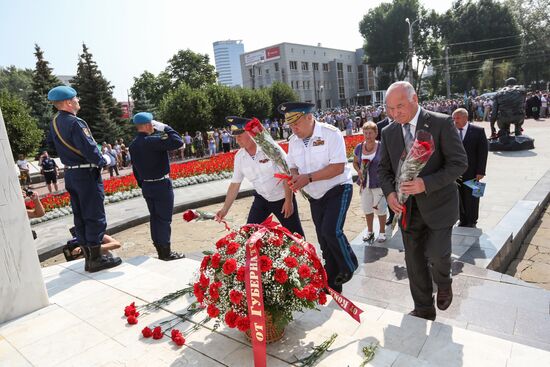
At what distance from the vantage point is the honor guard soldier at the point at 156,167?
16.5 feet

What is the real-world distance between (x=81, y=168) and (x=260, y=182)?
205 centimetres

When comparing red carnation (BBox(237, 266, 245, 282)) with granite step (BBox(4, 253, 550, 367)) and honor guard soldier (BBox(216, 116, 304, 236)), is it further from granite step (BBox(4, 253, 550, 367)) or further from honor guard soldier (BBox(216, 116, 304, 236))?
honor guard soldier (BBox(216, 116, 304, 236))

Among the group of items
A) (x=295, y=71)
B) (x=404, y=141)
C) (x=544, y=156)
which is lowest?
(x=544, y=156)

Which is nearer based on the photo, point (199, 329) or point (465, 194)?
point (199, 329)

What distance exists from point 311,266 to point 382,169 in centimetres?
126

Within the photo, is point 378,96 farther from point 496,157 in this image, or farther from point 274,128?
point 496,157

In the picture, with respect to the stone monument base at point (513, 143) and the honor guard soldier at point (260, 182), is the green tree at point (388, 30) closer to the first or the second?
the stone monument base at point (513, 143)

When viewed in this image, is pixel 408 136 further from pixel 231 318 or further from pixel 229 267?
pixel 231 318

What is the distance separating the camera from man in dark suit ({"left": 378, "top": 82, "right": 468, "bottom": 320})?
9.55 ft

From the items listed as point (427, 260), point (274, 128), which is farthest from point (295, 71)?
point (427, 260)

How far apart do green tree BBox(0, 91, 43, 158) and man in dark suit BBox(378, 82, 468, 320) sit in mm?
23519

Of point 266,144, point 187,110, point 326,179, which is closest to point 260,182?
point 266,144

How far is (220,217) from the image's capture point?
3.84 meters

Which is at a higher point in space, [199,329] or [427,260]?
[427,260]
